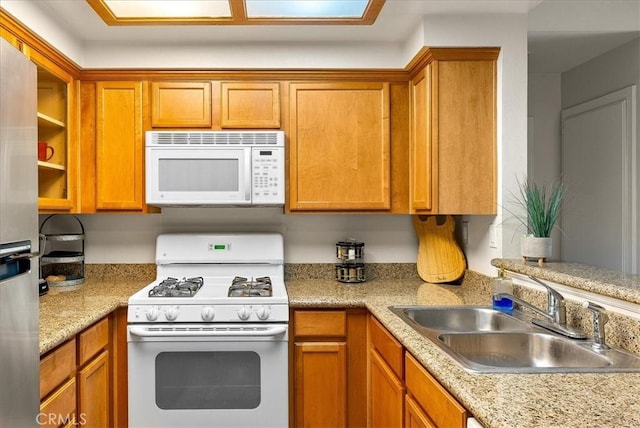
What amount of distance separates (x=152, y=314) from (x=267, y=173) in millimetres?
909

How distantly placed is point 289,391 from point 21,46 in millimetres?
1994

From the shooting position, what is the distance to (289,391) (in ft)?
7.24

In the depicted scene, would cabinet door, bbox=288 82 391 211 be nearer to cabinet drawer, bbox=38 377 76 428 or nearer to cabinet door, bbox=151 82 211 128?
cabinet door, bbox=151 82 211 128

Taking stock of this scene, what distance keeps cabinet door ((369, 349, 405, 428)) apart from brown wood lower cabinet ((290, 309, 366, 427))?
0.09 m

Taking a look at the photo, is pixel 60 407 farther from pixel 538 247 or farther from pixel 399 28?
pixel 399 28

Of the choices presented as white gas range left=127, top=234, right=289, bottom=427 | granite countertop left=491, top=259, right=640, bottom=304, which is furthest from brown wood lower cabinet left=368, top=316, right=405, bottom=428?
granite countertop left=491, top=259, right=640, bottom=304

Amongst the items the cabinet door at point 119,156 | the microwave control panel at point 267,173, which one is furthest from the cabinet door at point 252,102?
the cabinet door at point 119,156

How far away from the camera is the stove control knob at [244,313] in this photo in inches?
83.5

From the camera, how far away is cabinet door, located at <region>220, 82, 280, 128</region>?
8.30ft

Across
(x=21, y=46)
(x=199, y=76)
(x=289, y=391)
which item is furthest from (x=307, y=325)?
(x=21, y=46)

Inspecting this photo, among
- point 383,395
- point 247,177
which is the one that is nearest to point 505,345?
point 383,395

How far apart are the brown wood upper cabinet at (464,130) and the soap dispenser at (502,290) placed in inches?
14.5

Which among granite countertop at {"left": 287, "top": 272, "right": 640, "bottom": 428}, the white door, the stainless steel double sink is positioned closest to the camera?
granite countertop at {"left": 287, "top": 272, "right": 640, "bottom": 428}

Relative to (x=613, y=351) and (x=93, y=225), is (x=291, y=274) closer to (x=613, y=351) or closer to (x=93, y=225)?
(x=93, y=225)
